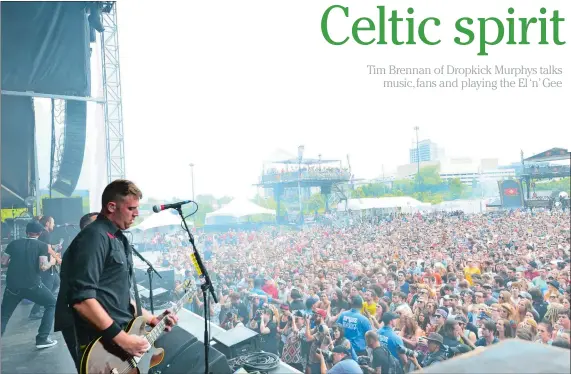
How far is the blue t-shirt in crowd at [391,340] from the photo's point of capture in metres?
2.49

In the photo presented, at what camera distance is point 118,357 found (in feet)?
5.21

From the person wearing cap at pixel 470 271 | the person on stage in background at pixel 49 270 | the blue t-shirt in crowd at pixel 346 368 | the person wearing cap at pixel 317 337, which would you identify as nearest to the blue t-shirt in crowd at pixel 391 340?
the blue t-shirt in crowd at pixel 346 368

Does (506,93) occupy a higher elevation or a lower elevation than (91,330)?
higher

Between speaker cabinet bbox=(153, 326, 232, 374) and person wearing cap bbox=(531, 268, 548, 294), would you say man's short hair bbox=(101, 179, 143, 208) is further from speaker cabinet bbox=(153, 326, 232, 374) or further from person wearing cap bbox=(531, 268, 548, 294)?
person wearing cap bbox=(531, 268, 548, 294)

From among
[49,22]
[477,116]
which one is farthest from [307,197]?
[49,22]

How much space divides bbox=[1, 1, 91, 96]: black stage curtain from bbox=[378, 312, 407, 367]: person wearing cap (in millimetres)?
3089

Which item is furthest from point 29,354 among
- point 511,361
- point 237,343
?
point 511,361

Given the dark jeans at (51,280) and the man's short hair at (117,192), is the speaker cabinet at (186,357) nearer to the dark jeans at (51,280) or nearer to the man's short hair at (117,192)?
the man's short hair at (117,192)

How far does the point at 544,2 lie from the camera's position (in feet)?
7.97

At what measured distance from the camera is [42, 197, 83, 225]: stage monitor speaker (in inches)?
139

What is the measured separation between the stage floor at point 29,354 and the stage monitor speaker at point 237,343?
3.13 feet

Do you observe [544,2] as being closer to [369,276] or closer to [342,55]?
[342,55]

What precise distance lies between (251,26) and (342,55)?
72 centimetres

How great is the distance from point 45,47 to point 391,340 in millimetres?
3589
